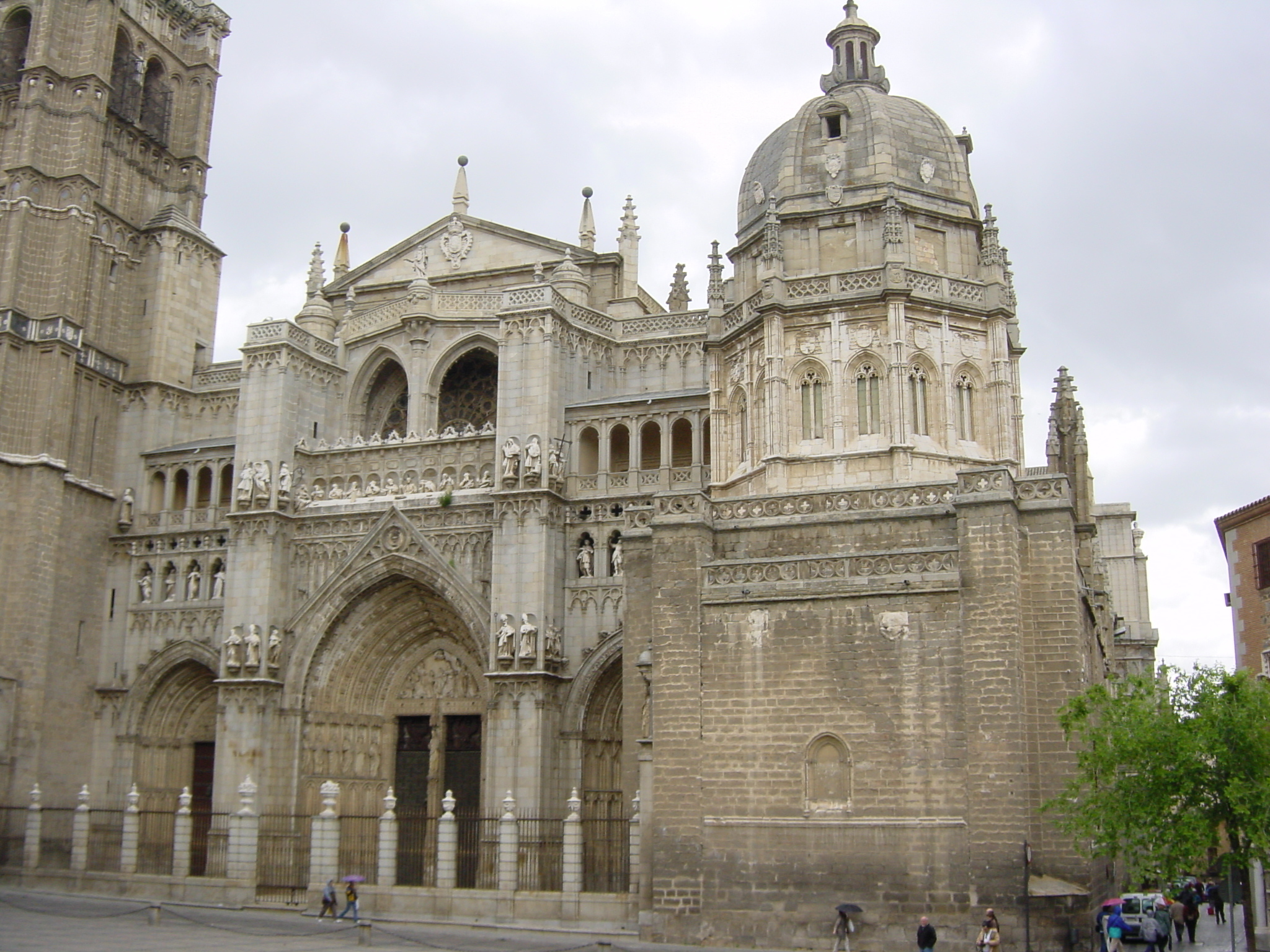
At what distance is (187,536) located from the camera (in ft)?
119

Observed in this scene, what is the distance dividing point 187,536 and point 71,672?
459 cm

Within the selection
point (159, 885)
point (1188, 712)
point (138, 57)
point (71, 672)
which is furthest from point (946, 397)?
point (138, 57)

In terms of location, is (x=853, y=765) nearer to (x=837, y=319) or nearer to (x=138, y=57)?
(x=837, y=319)

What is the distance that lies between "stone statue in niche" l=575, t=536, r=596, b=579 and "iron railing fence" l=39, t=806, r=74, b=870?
13.5 m

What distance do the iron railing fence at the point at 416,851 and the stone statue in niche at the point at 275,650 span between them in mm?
4814

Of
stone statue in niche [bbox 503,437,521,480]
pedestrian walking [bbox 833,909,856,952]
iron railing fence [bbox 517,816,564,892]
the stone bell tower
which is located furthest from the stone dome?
the stone bell tower

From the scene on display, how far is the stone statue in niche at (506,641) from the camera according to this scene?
30203 mm

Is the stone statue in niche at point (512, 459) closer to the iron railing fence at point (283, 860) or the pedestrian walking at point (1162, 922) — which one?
the iron railing fence at point (283, 860)

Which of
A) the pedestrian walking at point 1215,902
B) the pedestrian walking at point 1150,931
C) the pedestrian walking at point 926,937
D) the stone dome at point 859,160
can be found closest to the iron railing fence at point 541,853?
the pedestrian walking at point 926,937

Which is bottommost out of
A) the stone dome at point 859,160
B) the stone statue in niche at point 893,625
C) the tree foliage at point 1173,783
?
the tree foliage at point 1173,783

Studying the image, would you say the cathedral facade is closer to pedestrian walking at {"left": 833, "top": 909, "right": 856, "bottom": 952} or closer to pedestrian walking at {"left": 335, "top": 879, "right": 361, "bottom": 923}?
pedestrian walking at {"left": 833, "top": 909, "right": 856, "bottom": 952}

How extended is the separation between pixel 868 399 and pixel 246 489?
16.2 meters

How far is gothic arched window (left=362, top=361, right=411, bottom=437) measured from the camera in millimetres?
37000

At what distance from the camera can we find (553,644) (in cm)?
3039
